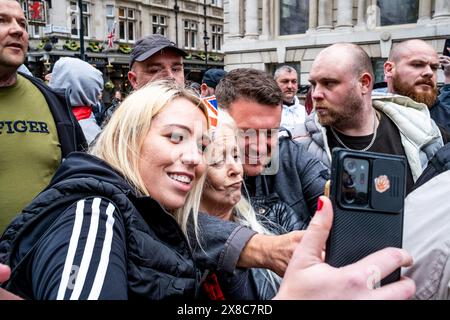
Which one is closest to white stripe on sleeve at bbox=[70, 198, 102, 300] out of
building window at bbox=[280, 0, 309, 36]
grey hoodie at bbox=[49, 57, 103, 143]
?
grey hoodie at bbox=[49, 57, 103, 143]

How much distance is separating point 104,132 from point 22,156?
4.41ft

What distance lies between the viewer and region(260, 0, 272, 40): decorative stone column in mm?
21875

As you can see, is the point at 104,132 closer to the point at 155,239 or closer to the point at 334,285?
the point at 155,239

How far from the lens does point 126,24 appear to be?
3444 centimetres

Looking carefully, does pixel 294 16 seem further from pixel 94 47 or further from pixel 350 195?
pixel 350 195

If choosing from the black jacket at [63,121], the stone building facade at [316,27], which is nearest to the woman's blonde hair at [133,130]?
the black jacket at [63,121]

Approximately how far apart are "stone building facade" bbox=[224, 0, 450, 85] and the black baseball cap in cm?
1546

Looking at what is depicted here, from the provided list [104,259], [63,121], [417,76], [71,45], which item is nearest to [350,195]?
[104,259]

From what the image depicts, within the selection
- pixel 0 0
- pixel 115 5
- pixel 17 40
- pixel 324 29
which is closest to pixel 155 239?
pixel 17 40

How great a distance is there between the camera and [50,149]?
2.85 m

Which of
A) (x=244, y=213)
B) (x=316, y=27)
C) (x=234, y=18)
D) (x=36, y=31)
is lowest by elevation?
(x=244, y=213)

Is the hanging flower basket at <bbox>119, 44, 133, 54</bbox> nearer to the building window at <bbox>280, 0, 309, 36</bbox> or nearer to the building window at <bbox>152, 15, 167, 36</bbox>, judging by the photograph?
the building window at <bbox>152, 15, 167, 36</bbox>

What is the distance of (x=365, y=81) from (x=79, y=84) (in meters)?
2.40

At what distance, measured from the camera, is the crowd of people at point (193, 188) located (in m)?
1.10
